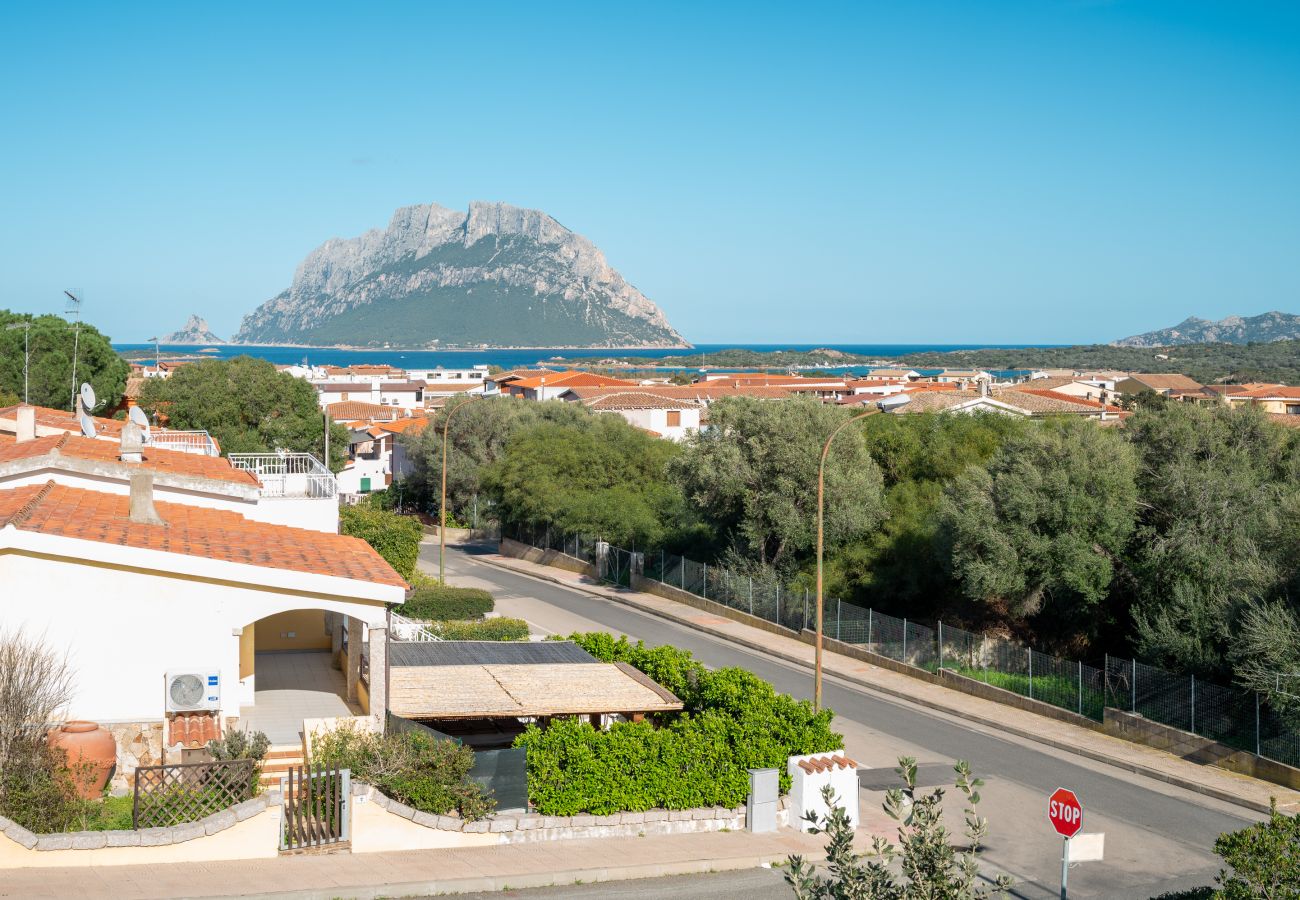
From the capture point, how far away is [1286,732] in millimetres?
22281

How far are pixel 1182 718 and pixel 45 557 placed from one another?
21350 mm

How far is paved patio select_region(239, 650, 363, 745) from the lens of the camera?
59.5ft

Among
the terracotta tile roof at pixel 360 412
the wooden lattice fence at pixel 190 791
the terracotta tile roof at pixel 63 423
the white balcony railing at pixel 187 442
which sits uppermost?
the terracotta tile roof at pixel 63 423

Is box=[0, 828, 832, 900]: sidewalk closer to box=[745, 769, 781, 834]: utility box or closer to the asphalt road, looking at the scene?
box=[745, 769, 781, 834]: utility box

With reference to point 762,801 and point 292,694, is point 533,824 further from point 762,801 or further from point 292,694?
point 292,694

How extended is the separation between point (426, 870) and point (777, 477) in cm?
2483

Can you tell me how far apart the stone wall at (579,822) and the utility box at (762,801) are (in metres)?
0.16

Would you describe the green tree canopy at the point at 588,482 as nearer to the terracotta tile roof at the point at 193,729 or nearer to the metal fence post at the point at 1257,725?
the metal fence post at the point at 1257,725

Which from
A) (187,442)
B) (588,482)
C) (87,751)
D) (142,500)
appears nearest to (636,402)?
(588,482)

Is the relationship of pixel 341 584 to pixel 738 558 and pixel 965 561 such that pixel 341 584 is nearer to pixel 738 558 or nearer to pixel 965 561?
pixel 965 561

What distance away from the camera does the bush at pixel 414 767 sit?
53.1 ft

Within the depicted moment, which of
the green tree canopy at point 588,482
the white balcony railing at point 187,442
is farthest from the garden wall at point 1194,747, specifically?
the green tree canopy at point 588,482

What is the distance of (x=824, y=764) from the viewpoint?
18.3 meters

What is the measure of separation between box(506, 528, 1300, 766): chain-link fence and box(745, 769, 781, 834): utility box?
1033cm
